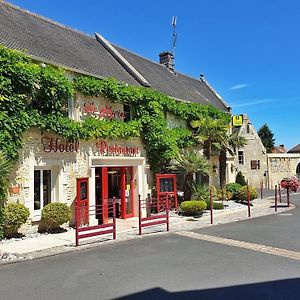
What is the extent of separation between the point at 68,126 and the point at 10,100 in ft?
7.77

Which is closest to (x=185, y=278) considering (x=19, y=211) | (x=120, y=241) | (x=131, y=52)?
(x=120, y=241)

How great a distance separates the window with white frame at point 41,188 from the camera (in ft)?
40.5

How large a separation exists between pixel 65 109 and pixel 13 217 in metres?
4.56

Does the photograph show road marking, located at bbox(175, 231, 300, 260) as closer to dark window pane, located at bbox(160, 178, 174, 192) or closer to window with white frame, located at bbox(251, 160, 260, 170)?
dark window pane, located at bbox(160, 178, 174, 192)

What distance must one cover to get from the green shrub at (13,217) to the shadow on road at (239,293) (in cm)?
619

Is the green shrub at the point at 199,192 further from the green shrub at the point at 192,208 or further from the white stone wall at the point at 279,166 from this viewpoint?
the white stone wall at the point at 279,166

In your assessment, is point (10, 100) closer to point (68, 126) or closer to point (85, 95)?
point (68, 126)

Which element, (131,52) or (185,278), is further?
(131,52)

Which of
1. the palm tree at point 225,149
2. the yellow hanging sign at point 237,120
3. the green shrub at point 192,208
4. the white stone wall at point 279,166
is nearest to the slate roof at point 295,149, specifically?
the white stone wall at point 279,166

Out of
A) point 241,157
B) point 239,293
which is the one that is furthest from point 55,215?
point 241,157

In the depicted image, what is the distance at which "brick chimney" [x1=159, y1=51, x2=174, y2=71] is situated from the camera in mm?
26812

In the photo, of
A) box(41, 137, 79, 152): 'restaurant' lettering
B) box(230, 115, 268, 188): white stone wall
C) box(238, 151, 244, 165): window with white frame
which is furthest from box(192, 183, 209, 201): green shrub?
box(238, 151, 244, 165): window with white frame

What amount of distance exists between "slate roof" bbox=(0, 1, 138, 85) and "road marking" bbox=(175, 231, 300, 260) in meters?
7.95

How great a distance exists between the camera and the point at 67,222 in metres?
12.7
